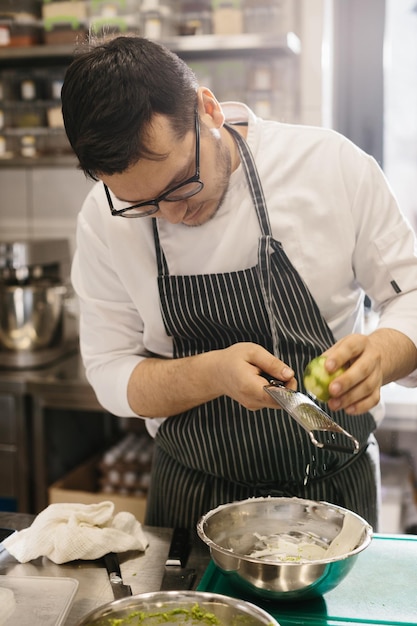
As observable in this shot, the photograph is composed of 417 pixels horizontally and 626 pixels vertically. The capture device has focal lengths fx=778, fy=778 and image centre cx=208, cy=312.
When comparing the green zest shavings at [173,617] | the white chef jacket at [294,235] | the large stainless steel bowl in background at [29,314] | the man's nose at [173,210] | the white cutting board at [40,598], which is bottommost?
the large stainless steel bowl in background at [29,314]

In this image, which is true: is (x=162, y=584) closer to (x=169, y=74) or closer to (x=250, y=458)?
(x=250, y=458)

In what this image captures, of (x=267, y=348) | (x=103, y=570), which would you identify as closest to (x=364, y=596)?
(x=103, y=570)

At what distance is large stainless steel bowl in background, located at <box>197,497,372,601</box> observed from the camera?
1079 millimetres

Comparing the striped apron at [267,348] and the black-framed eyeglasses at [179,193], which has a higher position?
the black-framed eyeglasses at [179,193]

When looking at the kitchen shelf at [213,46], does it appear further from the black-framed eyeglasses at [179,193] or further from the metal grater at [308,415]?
the metal grater at [308,415]

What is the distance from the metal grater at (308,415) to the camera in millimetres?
1037

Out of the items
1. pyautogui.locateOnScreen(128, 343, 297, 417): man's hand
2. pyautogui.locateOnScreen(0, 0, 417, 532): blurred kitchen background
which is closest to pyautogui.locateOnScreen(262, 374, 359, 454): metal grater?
pyautogui.locateOnScreen(128, 343, 297, 417): man's hand

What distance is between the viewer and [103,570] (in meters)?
1.27

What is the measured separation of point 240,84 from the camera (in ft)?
10.00

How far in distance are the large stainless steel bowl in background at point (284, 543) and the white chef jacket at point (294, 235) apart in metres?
0.38

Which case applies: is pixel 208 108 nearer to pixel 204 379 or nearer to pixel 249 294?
pixel 249 294

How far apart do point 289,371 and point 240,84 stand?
6.84ft

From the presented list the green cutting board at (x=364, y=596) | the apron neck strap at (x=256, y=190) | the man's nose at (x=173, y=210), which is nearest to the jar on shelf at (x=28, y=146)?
the apron neck strap at (x=256, y=190)

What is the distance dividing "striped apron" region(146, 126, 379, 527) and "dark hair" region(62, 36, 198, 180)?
33 centimetres
